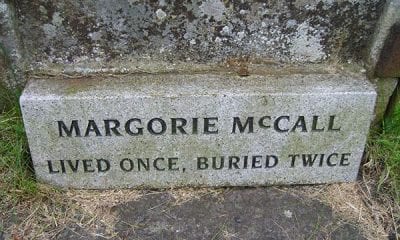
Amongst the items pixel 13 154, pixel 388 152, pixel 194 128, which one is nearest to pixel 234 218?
pixel 194 128

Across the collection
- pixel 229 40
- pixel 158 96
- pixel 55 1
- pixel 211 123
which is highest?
pixel 55 1

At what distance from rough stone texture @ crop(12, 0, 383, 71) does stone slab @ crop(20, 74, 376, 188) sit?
4.2 inches

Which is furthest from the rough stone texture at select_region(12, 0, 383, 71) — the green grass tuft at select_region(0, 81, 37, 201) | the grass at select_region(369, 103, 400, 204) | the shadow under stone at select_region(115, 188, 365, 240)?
the shadow under stone at select_region(115, 188, 365, 240)

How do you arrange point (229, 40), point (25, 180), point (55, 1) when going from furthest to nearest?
point (25, 180)
point (229, 40)
point (55, 1)

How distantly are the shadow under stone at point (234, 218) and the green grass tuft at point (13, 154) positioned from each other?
0.44 metres

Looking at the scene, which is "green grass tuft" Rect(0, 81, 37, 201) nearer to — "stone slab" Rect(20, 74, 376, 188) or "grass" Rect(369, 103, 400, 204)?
"stone slab" Rect(20, 74, 376, 188)

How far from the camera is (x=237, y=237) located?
2170mm

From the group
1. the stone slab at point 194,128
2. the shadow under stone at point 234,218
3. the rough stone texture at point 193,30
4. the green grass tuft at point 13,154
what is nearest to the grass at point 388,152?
the stone slab at point 194,128

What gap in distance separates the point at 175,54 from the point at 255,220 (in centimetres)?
81

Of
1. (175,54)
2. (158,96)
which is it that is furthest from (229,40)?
(158,96)

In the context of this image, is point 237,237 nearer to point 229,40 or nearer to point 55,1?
point 229,40

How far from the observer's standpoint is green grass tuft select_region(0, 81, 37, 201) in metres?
2.28

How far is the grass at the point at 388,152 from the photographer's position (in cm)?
241

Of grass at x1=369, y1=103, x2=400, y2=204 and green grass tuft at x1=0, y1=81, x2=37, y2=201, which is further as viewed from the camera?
grass at x1=369, y1=103, x2=400, y2=204
